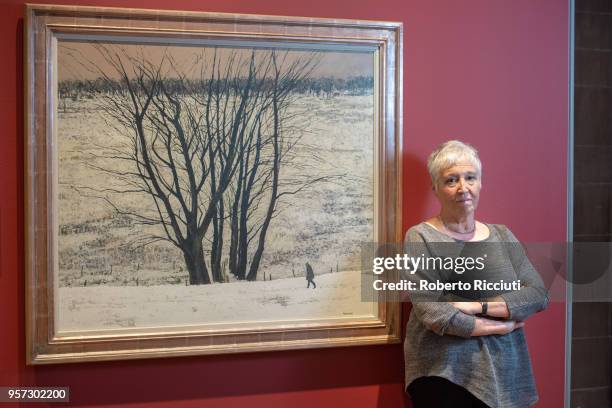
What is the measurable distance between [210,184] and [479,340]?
1074 millimetres

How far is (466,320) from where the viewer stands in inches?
72.2

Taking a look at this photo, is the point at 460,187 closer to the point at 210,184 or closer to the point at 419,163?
the point at 419,163

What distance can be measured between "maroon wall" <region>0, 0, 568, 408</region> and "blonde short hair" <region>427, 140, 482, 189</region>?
182mm

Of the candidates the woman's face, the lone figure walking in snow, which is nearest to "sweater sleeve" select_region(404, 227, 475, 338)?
the woman's face

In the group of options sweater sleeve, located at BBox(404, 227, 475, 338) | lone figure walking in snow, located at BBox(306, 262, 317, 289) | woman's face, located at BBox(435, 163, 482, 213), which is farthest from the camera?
lone figure walking in snow, located at BBox(306, 262, 317, 289)

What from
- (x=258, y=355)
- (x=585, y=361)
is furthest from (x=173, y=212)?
(x=585, y=361)

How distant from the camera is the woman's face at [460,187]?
194 centimetres

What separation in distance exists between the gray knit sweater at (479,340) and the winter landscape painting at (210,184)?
0.28 m

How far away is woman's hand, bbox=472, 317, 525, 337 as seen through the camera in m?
1.87

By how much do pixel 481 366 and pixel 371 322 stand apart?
1.47ft

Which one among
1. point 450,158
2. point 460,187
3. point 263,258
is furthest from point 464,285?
point 263,258

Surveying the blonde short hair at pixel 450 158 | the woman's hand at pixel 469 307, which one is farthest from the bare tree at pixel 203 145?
the woman's hand at pixel 469 307

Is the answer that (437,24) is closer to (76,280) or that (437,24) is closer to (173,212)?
(173,212)

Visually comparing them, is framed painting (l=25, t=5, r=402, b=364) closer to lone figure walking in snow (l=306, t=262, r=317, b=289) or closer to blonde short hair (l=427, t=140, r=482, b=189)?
lone figure walking in snow (l=306, t=262, r=317, b=289)
